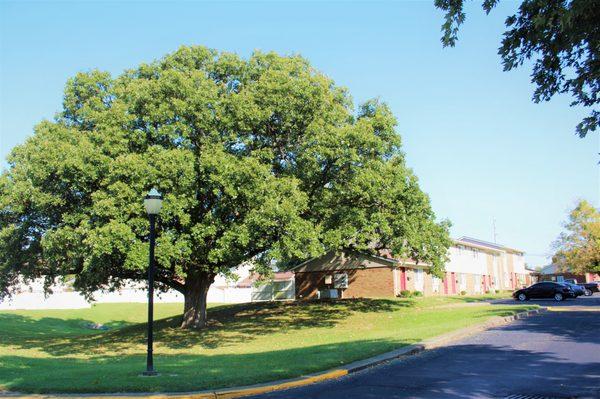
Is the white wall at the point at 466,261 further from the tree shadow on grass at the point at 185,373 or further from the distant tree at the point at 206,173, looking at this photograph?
the tree shadow on grass at the point at 185,373

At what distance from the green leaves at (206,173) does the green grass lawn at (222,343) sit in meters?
3.50

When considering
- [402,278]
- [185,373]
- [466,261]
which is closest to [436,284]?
[402,278]

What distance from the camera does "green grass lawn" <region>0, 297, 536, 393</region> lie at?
12.1m

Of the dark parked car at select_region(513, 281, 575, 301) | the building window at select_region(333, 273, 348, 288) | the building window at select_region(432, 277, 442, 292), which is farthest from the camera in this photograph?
the building window at select_region(432, 277, 442, 292)

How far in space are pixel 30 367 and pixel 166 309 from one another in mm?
40634

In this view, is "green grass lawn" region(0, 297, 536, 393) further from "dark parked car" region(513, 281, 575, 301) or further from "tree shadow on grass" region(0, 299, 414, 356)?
"dark parked car" region(513, 281, 575, 301)

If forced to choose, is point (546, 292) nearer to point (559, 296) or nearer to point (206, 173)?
point (559, 296)

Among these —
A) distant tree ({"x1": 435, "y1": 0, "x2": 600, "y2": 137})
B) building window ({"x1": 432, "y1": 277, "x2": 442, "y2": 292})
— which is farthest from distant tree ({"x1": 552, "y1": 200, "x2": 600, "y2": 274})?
distant tree ({"x1": 435, "y1": 0, "x2": 600, "y2": 137})

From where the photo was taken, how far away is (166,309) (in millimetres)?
54969

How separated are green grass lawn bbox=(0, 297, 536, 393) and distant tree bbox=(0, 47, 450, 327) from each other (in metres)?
3.47

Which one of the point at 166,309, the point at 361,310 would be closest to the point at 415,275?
the point at 361,310

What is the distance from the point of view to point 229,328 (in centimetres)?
2816

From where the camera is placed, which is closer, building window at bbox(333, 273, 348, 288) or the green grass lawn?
the green grass lawn

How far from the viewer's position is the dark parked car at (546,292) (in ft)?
133
